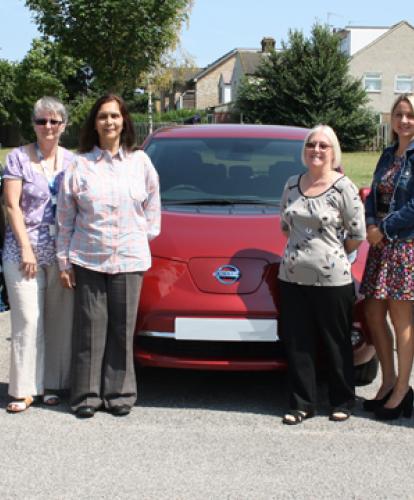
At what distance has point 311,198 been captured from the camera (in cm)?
405

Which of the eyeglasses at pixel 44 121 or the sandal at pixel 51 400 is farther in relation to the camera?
the sandal at pixel 51 400

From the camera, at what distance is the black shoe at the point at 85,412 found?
4.18 metres

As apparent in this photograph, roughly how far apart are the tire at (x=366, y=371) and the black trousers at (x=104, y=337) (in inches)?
53.0

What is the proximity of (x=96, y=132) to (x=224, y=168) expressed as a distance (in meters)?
1.37

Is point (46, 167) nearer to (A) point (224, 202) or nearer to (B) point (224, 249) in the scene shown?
(B) point (224, 249)

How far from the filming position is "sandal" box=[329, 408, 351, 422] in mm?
4168

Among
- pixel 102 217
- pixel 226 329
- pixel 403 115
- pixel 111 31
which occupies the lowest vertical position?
pixel 226 329

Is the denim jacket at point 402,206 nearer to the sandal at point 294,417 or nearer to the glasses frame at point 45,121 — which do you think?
the sandal at point 294,417

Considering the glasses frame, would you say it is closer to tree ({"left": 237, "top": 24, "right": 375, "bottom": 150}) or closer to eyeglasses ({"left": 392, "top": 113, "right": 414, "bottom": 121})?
eyeglasses ({"left": 392, "top": 113, "right": 414, "bottom": 121})

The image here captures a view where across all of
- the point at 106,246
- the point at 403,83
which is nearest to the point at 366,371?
the point at 106,246

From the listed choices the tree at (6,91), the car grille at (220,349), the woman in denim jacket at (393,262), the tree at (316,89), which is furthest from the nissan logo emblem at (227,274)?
the tree at (6,91)

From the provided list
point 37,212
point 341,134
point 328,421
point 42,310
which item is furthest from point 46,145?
point 341,134

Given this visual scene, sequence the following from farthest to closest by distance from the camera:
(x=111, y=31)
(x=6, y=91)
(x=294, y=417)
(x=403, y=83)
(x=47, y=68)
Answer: (x=403, y=83)
(x=6, y=91)
(x=47, y=68)
(x=111, y=31)
(x=294, y=417)

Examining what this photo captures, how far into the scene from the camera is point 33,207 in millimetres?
4254
